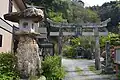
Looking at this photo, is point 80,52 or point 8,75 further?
point 80,52

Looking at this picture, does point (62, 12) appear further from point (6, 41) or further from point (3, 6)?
point (3, 6)

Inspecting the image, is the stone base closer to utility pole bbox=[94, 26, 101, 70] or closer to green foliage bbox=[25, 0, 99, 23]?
utility pole bbox=[94, 26, 101, 70]

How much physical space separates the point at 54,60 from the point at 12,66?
6.92 ft

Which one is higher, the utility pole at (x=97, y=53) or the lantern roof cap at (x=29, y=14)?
the lantern roof cap at (x=29, y=14)

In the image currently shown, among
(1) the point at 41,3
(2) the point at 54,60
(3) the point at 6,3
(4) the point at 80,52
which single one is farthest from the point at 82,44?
(2) the point at 54,60

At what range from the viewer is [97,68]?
65.8 feet

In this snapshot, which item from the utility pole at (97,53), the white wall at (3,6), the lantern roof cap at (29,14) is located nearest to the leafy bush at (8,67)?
the lantern roof cap at (29,14)

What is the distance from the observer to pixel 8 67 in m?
Answer: 9.84

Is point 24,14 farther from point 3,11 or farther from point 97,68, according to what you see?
point 97,68

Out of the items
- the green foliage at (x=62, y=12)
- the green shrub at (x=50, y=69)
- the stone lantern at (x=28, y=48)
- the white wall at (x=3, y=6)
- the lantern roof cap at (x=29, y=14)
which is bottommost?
the green shrub at (x=50, y=69)

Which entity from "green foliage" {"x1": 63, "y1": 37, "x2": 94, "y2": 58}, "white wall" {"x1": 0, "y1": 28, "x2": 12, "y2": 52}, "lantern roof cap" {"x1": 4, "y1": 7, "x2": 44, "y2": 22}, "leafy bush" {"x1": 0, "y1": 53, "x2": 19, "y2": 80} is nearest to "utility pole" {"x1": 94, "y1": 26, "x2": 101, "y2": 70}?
"white wall" {"x1": 0, "y1": 28, "x2": 12, "y2": 52}

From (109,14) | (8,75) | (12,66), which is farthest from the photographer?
(109,14)

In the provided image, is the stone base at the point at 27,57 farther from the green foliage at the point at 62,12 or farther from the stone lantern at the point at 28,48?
the green foliage at the point at 62,12

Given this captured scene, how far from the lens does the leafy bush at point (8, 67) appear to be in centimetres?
895
